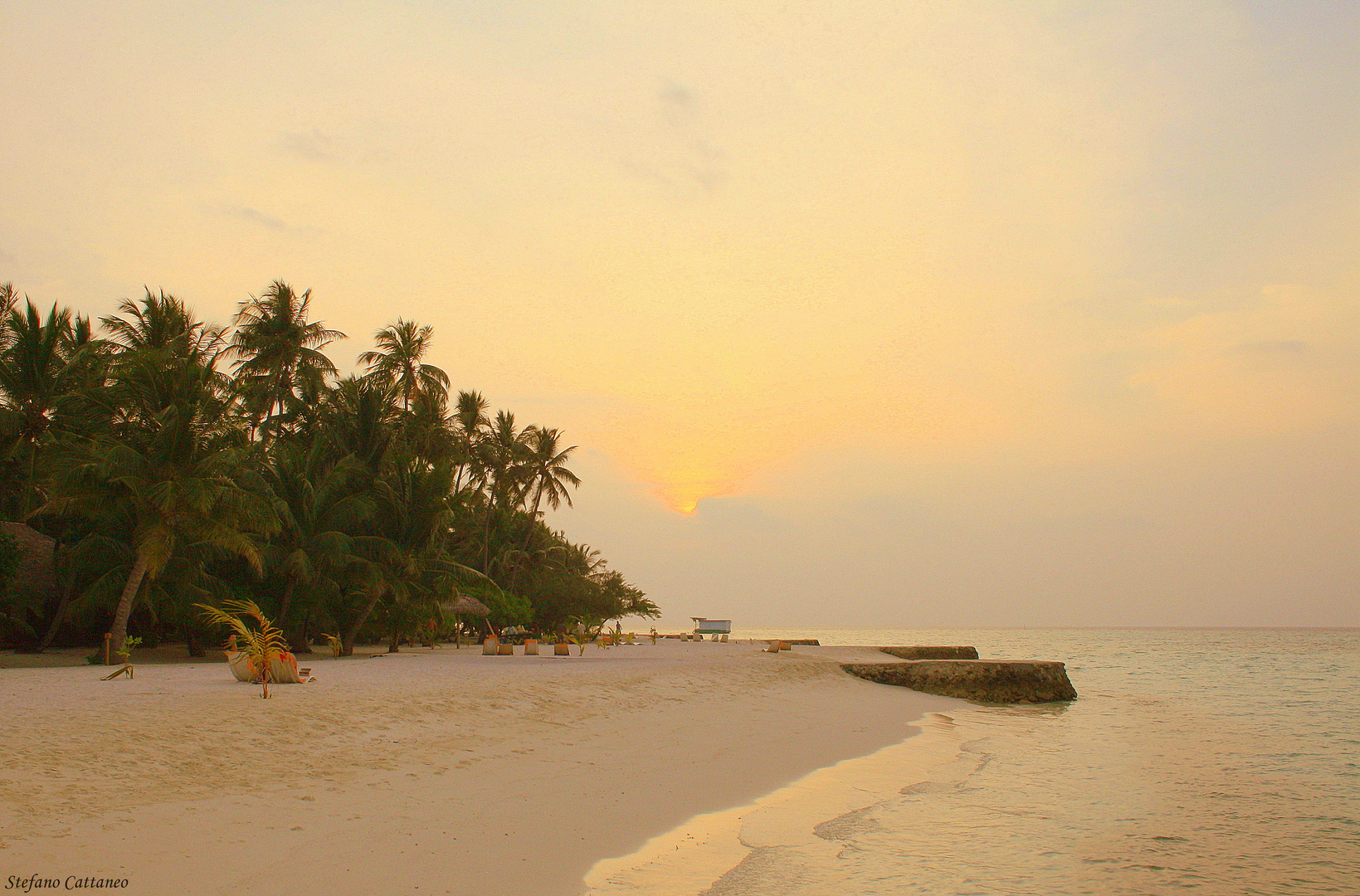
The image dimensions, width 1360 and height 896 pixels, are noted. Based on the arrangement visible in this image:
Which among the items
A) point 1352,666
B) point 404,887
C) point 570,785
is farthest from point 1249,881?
point 1352,666

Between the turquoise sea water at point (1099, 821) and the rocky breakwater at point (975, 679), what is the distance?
20.7 ft

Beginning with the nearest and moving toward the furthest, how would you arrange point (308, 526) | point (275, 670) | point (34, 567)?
point (275, 670), point (34, 567), point (308, 526)

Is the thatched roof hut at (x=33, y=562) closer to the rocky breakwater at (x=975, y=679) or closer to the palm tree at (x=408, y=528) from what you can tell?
the palm tree at (x=408, y=528)

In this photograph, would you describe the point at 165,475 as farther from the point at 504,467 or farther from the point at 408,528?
the point at 504,467

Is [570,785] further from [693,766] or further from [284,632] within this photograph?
[284,632]

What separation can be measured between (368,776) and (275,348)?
2825cm

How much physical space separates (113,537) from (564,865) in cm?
1893

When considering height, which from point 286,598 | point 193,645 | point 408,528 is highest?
point 408,528

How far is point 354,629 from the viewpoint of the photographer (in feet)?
77.2

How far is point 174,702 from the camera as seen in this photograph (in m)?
9.42

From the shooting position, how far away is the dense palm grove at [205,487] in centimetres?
1884

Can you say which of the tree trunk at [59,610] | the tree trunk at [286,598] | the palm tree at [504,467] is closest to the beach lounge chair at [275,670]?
the tree trunk at [286,598]

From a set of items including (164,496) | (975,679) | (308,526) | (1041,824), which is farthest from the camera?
(975,679)

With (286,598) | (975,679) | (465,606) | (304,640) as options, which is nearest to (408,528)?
(286,598)
